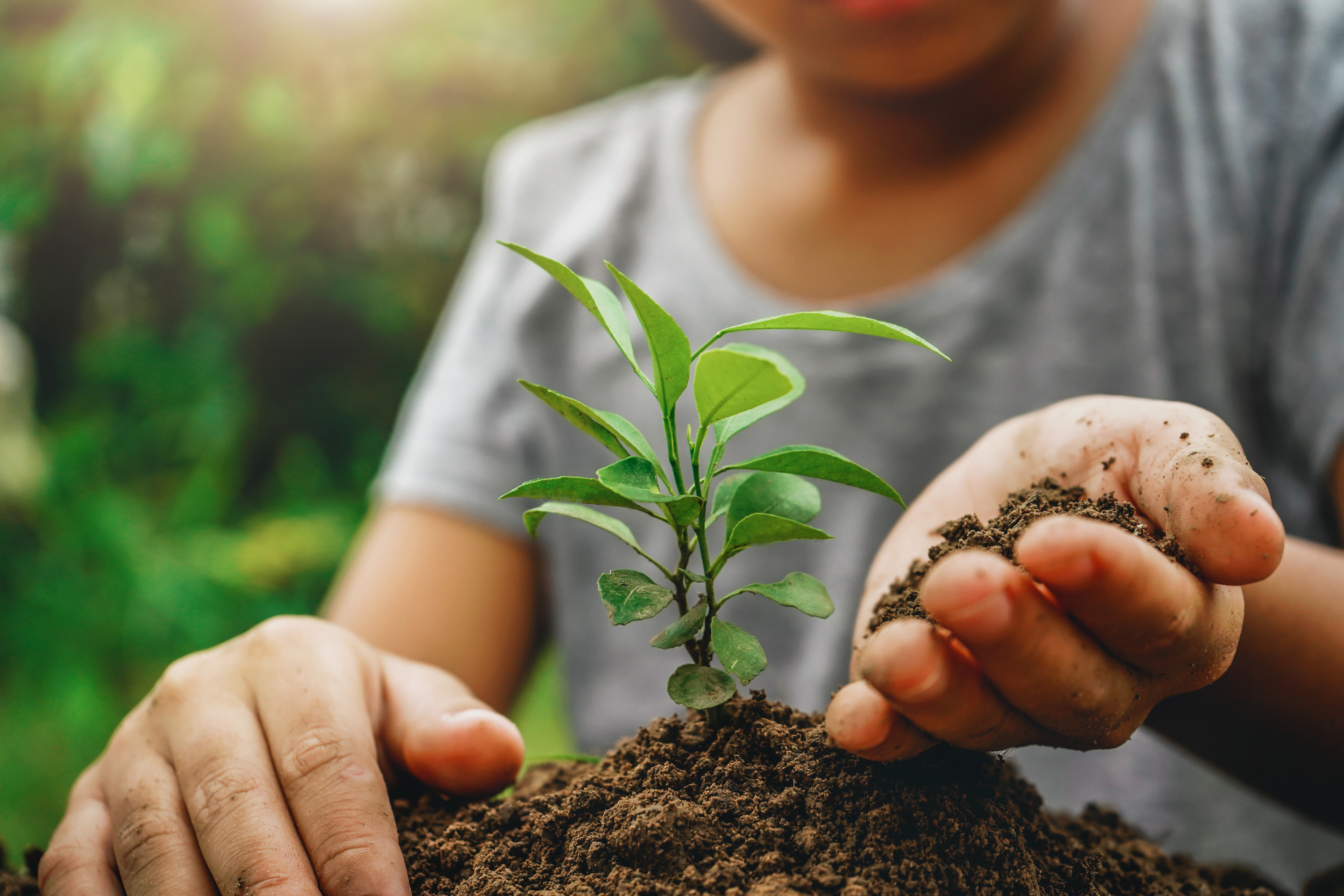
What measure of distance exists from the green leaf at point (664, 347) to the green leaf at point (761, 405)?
1.6 inches

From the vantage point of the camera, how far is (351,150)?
9.14 ft

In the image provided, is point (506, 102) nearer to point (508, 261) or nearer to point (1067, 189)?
point (508, 261)

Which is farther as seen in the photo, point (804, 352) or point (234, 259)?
point (234, 259)

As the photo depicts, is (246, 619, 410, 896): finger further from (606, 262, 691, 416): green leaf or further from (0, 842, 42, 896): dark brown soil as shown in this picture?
(606, 262, 691, 416): green leaf

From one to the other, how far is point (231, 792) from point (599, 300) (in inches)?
21.8

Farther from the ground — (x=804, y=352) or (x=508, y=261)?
(x=508, y=261)

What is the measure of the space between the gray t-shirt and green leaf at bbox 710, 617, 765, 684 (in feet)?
2.91

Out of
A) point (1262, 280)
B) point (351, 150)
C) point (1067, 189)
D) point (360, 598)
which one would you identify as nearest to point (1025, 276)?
point (1067, 189)

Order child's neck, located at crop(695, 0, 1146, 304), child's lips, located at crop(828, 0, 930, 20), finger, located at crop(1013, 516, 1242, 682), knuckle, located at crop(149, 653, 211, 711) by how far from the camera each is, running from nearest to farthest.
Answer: finger, located at crop(1013, 516, 1242, 682) < knuckle, located at crop(149, 653, 211, 711) < child's lips, located at crop(828, 0, 930, 20) < child's neck, located at crop(695, 0, 1146, 304)

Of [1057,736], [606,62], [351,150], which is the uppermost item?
[606,62]

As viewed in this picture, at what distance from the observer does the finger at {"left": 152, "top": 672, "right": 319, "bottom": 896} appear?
73 cm

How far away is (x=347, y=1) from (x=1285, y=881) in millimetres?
3201

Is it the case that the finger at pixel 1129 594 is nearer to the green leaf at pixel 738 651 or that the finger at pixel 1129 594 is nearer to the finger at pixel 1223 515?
the finger at pixel 1223 515

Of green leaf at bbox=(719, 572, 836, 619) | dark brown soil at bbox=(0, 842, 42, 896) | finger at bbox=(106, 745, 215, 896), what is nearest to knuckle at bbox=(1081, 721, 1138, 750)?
green leaf at bbox=(719, 572, 836, 619)
